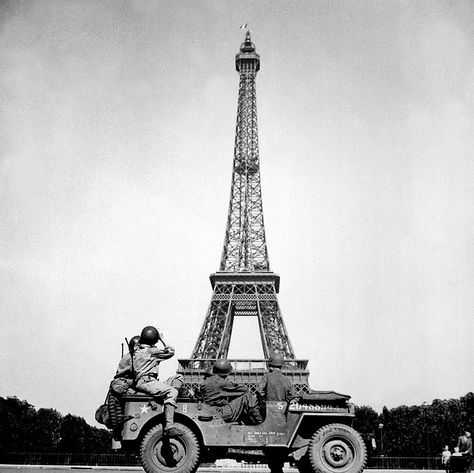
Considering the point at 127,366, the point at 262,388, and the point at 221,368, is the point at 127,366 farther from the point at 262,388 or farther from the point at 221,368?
the point at 262,388

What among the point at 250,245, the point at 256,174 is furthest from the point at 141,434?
the point at 256,174

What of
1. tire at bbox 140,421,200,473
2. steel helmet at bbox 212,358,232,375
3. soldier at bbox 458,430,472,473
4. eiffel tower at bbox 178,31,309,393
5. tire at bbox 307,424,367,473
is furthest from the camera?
eiffel tower at bbox 178,31,309,393

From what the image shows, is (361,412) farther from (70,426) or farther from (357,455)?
(357,455)

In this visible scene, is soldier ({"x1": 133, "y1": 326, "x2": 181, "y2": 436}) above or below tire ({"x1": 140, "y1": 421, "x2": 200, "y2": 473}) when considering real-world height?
above

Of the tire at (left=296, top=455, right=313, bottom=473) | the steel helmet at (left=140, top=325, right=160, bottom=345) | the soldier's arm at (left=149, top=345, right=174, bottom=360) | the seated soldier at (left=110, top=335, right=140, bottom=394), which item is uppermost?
the steel helmet at (left=140, top=325, right=160, bottom=345)

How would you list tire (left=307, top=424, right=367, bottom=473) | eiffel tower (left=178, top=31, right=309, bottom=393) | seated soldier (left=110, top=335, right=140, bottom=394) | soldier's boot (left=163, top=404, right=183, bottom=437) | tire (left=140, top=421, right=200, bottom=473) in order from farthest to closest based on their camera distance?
1. eiffel tower (left=178, top=31, right=309, bottom=393)
2. seated soldier (left=110, top=335, right=140, bottom=394)
3. tire (left=307, top=424, right=367, bottom=473)
4. tire (left=140, top=421, right=200, bottom=473)
5. soldier's boot (left=163, top=404, right=183, bottom=437)

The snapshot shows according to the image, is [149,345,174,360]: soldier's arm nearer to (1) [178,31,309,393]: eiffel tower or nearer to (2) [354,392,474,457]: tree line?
(1) [178,31,309,393]: eiffel tower

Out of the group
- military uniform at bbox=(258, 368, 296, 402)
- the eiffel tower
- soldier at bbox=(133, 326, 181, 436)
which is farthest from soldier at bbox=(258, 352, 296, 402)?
the eiffel tower

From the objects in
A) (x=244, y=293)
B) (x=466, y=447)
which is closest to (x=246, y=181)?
(x=244, y=293)
